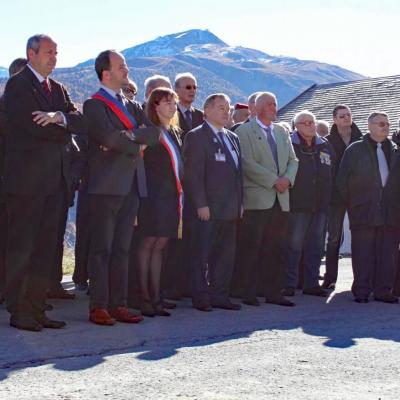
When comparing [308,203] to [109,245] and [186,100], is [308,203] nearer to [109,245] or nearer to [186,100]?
[186,100]

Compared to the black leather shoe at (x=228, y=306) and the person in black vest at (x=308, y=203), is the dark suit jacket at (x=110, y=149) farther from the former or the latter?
the person in black vest at (x=308, y=203)

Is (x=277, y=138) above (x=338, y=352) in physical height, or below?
above

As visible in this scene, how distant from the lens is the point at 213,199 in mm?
7949

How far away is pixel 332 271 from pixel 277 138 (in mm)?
2102

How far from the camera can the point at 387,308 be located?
8.34m

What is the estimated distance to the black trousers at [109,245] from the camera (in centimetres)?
682

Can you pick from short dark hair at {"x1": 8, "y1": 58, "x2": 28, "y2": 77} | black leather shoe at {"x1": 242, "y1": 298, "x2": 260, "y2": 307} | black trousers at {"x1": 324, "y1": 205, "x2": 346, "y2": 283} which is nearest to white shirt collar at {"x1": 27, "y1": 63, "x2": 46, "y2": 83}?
short dark hair at {"x1": 8, "y1": 58, "x2": 28, "y2": 77}

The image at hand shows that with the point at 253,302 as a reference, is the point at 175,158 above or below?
above

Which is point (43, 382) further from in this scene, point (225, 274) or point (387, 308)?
point (387, 308)

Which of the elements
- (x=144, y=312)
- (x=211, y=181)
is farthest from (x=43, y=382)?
(x=211, y=181)

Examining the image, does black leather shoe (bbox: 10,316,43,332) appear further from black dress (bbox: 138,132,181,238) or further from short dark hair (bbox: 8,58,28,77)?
short dark hair (bbox: 8,58,28,77)

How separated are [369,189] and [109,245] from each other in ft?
10.8

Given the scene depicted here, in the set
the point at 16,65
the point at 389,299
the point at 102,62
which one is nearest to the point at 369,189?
the point at 389,299

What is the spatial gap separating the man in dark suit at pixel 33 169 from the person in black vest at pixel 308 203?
10.7ft
